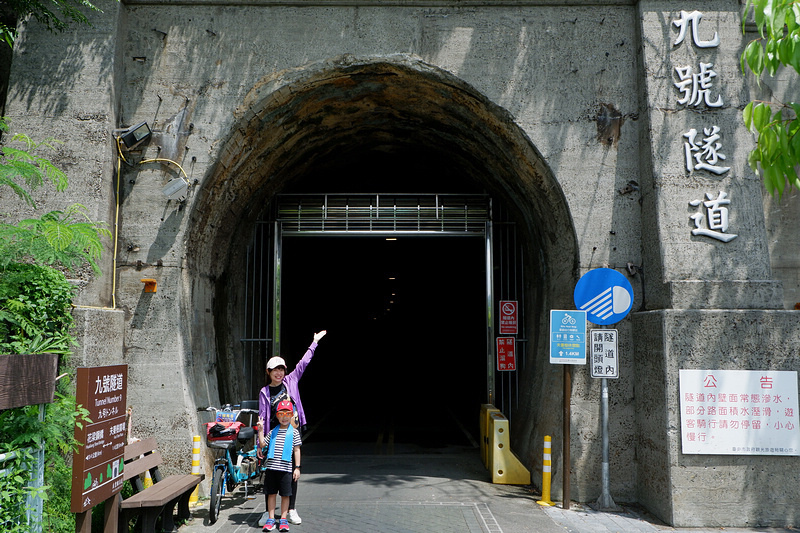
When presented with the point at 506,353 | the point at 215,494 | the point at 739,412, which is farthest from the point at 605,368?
the point at 215,494

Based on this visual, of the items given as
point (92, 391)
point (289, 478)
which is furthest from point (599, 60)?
point (92, 391)

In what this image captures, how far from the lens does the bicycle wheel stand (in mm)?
6660

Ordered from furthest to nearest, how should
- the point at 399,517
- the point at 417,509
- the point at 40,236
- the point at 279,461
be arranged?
the point at 417,509
the point at 399,517
the point at 279,461
the point at 40,236

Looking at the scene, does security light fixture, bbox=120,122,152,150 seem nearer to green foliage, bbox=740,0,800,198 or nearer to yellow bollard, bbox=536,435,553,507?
yellow bollard, bbox=536,435,553,507

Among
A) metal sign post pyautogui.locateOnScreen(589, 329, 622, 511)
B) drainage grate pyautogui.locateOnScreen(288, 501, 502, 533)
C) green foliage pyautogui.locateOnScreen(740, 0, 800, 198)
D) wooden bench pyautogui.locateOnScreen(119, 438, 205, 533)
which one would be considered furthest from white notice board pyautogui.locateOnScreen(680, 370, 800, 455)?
wooden bench pyautogui.locateOnScreen(119, 438, 205, 533)

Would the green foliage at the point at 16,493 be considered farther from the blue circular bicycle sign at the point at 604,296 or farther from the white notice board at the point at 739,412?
the white notice board at the point at 739,412

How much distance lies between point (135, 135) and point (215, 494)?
15.0 feet

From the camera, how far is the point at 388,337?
32.8m

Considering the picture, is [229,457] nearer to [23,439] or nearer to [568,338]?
[23,439]

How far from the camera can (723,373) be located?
704cm

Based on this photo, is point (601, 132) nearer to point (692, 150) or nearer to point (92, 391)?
point (692, 150)

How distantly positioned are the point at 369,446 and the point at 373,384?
53.1ft

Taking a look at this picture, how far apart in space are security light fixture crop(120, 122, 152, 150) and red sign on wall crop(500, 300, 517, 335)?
6336mm

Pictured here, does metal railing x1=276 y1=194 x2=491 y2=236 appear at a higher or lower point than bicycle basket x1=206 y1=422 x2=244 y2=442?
higher
